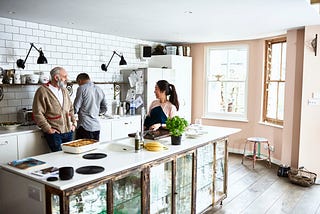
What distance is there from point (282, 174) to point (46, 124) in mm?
3791

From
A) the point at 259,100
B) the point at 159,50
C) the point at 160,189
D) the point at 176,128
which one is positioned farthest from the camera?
the point at 159,50

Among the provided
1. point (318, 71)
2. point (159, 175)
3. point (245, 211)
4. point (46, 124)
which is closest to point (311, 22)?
point (318, 71)

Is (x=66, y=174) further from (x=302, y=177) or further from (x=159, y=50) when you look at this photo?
(x=159, y=50)

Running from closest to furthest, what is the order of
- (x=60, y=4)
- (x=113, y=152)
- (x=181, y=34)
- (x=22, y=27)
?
(x=113, y=152) < (x=60, y=4) < (x=22, y=27) < (x=181, y=34)

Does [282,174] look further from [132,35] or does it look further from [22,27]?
[22,27]

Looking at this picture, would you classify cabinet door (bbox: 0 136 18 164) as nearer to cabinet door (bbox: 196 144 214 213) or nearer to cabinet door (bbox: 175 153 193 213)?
cabinet door (bbox: 175 153 193 213)

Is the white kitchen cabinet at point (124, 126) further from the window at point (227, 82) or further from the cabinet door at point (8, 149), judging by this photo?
the window at point (227, 82)

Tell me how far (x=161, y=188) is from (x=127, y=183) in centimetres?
49

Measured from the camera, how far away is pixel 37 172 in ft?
6.71

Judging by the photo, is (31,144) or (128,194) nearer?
(128,194)

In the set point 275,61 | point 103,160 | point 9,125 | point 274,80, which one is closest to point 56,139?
point 9,125

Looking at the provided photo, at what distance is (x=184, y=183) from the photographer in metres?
3.08

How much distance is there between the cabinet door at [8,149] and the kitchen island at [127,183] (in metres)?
1.39

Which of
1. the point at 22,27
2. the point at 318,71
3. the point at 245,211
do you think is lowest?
the point at 245,211
